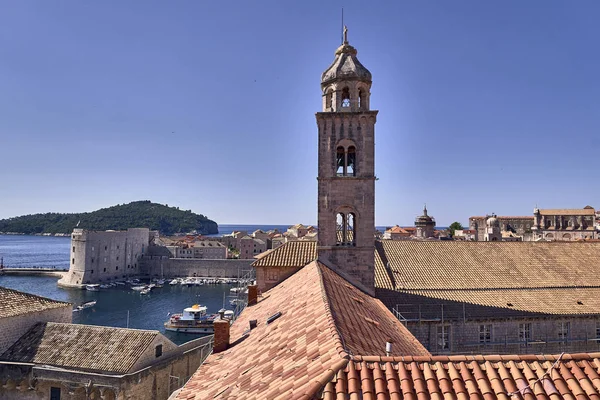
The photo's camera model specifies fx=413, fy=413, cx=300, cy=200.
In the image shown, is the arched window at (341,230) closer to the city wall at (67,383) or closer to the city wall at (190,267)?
the city wall at (67,383)

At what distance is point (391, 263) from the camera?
24344 mm

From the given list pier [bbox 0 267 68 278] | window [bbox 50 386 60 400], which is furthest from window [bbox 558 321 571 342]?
pier [bbox 0 267 68 278]

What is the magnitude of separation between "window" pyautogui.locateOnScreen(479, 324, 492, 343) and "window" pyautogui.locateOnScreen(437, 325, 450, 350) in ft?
5.93

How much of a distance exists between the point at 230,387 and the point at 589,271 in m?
25.2

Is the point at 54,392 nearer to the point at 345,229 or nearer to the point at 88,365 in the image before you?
the point at 88,365

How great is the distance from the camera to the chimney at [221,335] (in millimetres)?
12492

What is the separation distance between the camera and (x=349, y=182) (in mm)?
18328

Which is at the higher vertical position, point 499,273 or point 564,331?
point 499,273

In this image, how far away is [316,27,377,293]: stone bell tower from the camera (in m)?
18.2

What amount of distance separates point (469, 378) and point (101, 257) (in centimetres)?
8444

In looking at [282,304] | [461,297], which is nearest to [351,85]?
[282,304]

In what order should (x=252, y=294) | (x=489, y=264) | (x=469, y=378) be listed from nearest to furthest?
1. (x=469, y=378)
2. (x=252, y=294)
3. (x=489, y=264)

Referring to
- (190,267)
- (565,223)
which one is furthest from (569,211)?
(190,267)

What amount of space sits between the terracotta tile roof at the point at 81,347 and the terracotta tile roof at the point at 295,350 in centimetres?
946
